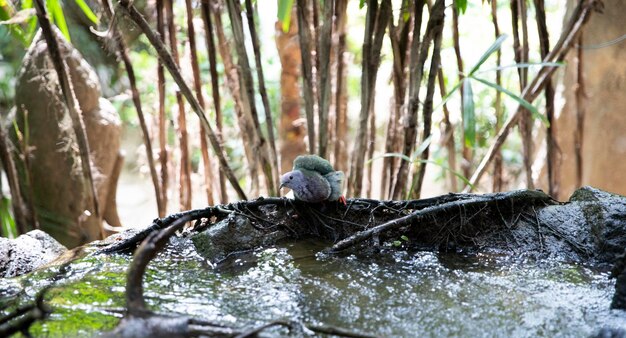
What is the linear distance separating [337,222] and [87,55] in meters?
5.00

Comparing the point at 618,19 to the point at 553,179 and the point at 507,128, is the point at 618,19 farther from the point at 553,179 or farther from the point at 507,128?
the point at 507,128

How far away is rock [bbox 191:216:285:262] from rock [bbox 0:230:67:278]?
0.61 metres

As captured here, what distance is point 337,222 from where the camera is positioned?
2.39 m

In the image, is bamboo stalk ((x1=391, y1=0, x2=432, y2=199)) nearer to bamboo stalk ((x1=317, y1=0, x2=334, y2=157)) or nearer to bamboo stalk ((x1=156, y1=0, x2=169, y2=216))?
bamboo stalk ((x1=317, y1=0, x2=334, y2=157))

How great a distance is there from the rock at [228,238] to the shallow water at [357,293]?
55mm

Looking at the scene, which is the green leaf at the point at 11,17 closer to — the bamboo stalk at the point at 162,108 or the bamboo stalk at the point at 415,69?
the bamboo stalk at the point at 162,108

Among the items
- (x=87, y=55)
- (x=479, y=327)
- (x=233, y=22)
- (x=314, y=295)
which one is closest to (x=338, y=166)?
(x=233, y=22)

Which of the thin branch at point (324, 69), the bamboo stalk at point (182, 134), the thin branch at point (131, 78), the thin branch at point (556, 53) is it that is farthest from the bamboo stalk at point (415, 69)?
the thin branch at point (131, 78)

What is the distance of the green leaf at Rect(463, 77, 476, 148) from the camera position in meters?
2.64

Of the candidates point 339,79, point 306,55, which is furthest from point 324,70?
point 339,79

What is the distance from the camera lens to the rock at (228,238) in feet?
7.14

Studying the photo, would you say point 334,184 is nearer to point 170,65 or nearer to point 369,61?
point 369,61

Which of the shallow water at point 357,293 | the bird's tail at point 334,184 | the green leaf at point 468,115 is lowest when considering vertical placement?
the shallow water at point 357,293

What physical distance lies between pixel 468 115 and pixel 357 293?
1254mm
